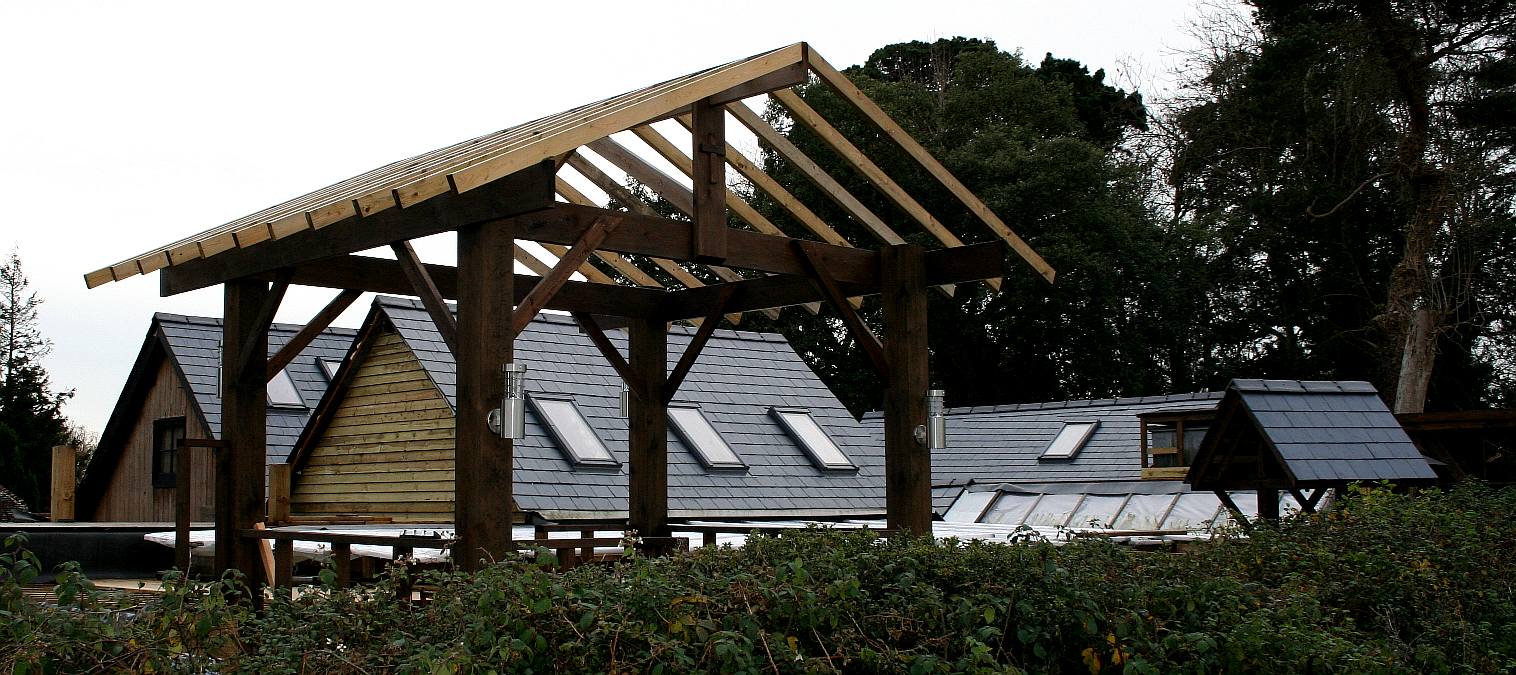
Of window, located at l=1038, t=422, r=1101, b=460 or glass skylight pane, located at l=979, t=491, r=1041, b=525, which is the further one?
window, located at l=1038, t=422, r=1101, b=460

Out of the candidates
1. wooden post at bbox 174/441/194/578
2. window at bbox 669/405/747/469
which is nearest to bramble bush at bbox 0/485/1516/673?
wooden post at bbox 174/441/194/578

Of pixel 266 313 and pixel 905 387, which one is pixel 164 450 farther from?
pixel 905 387

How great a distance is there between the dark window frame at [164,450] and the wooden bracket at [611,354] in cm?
1177

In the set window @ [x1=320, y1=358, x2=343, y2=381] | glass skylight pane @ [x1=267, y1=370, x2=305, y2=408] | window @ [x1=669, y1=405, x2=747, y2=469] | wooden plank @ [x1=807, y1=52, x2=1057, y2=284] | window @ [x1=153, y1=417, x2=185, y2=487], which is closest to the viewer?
wooden plank @ [x1=807, y1=52, x2=1057, y2=284]

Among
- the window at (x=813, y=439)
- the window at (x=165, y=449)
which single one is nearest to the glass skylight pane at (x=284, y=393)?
the window at (x=165, y=449)

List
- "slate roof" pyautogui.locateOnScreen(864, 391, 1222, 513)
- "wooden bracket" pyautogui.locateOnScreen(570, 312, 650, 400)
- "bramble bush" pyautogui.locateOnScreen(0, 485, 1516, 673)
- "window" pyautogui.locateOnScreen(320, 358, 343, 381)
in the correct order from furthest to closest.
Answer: "slate roof" pyautogui.locateOnScreen(864, 391, 1222, 513) → "window" pyautogui.locateOnScreen(320, 358, 343, 381) → "wooden bracket" pyautogui.locateOnScreen(570, 312, 650, 400) → "bramble bush" pyautogui.locateOnScreen(0, 485, 1516, 673)

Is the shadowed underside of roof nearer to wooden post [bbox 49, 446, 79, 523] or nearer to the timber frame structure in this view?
the timber frame structure

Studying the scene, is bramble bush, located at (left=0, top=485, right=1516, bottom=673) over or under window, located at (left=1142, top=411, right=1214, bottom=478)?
under

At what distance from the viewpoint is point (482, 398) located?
23.9ft

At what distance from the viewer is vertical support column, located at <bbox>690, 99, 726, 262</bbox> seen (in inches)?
334

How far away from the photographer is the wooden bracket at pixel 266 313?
8.98m

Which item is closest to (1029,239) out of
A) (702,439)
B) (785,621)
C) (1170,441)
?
(1170,441)

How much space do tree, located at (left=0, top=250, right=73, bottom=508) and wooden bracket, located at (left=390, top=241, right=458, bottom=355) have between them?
69.6ft

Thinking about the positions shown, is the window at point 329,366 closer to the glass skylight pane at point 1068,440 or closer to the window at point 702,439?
the window at point 702,439
